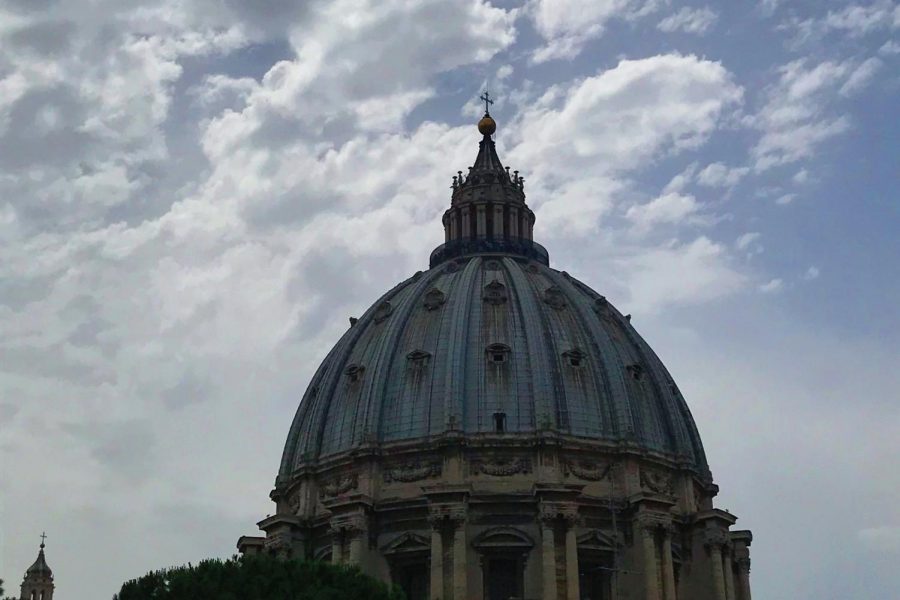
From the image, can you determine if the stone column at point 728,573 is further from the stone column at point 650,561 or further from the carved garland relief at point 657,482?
the stone column at point 650,561

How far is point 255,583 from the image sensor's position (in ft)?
140

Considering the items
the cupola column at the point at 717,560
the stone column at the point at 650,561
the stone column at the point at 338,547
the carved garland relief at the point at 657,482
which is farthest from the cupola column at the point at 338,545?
the cupola column at the point at 717,560

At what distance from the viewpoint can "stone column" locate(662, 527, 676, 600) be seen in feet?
197

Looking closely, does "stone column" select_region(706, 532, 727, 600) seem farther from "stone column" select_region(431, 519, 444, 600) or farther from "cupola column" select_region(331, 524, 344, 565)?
"cupola column" select_region(331, 524, 344, 565)

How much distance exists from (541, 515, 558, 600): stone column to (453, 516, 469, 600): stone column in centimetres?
349

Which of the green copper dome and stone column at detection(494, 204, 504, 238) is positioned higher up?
stone column at detection(494, 204, 504, 238)

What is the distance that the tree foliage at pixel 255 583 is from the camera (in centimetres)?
4219

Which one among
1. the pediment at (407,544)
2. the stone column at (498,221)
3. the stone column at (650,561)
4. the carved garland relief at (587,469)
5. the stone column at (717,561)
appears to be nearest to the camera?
the stone column at (650,561)

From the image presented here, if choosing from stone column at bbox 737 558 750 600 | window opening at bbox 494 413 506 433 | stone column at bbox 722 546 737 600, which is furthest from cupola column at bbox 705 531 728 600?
window opening at bbox 494 413 506 433

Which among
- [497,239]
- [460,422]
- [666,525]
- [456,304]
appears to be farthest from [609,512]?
[497,239]

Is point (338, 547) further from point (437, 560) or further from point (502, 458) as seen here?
point (502, 458)

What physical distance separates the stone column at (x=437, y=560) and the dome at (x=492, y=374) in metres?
5.81

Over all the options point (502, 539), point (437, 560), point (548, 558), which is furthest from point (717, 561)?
point (437, 560)

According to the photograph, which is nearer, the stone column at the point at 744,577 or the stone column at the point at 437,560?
the stone column at the point at 437,560
